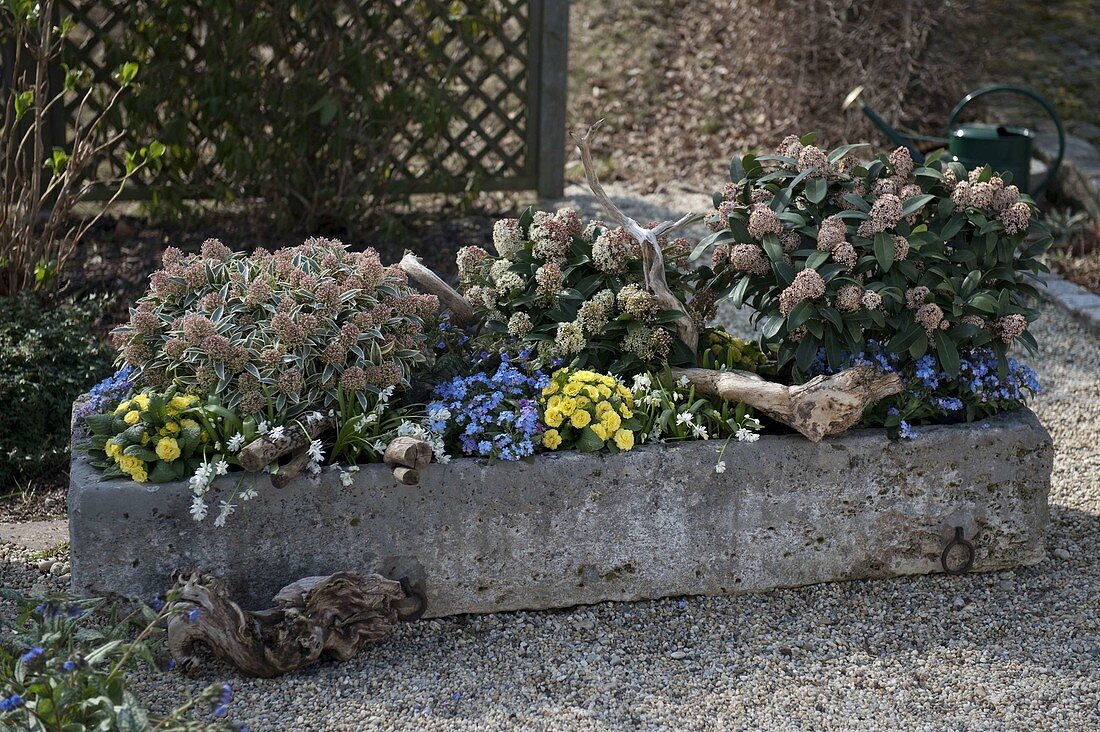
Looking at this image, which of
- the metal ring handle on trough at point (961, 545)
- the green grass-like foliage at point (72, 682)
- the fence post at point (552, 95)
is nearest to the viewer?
the green grass-like foliage at point (72, 682)

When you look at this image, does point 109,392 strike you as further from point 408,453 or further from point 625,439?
point 625,439

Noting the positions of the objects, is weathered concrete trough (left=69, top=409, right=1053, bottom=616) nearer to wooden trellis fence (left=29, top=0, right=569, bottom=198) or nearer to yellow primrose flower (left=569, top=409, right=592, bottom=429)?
yellow primrose flower (left=569, top=409, right=592, bottom=429)

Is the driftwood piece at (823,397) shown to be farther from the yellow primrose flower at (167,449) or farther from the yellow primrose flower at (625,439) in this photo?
the yellow primrose flower at (167,449)

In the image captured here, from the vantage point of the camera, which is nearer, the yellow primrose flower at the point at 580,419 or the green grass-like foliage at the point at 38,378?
the yellow primrose flower at the point at 580,419

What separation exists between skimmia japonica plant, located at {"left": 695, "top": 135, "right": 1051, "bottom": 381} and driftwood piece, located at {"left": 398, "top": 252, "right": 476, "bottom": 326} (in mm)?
721

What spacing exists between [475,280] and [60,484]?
1.49 m

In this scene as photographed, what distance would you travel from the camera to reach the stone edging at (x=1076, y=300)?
5.00 meters

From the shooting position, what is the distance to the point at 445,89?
5.39m

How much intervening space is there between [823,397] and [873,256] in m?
0.43

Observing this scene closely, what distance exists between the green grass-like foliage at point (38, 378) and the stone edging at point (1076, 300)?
13.2 ft

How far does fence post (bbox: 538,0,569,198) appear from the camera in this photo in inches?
226

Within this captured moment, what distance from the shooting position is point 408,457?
270 cm

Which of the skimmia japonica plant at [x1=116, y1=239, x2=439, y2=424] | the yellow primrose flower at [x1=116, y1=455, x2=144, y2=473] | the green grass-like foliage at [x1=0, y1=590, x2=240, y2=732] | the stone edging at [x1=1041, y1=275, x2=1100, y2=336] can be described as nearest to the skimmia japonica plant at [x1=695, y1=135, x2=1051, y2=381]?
the skimmia japonica plant at [x1=116, y1=239, x2=439, y2=424]

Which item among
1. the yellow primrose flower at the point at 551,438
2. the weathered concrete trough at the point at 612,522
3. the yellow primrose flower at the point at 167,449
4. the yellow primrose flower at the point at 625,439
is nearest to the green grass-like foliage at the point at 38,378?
the weathered concrete trough at the point at 612,522
